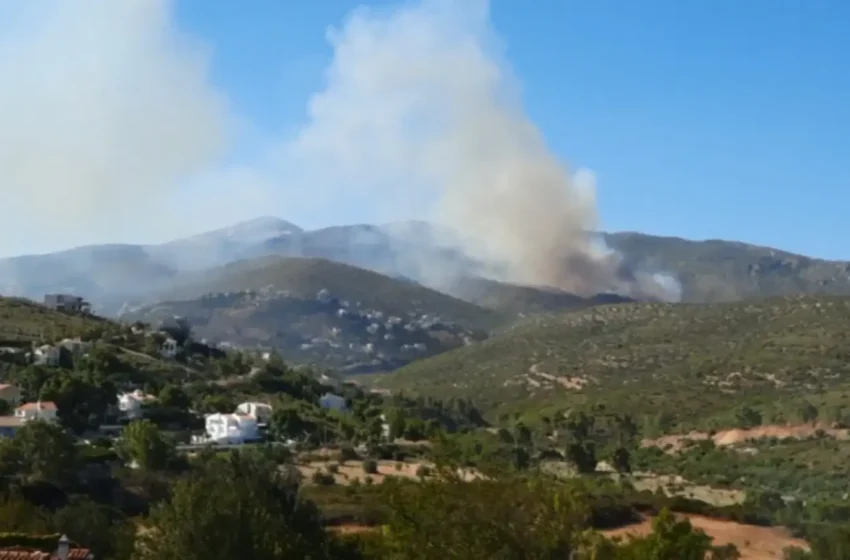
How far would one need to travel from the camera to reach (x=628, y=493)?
132 feet

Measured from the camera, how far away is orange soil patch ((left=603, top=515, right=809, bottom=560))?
31.4 metres

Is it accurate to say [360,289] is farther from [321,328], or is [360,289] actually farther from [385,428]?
[385,428]

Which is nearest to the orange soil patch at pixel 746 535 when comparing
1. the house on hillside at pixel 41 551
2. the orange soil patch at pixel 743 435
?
the house on hillside at pixel 41 551

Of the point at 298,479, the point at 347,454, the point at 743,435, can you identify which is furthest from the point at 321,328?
the point at 298,479

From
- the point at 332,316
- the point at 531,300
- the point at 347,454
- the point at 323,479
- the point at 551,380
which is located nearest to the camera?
the point at 323,479

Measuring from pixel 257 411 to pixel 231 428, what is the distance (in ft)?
19.8

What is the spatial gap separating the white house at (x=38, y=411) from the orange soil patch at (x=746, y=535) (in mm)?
24230

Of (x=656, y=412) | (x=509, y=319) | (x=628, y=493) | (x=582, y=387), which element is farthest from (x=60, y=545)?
(x=509, y=319)

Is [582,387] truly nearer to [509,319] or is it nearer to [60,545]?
[60,545]

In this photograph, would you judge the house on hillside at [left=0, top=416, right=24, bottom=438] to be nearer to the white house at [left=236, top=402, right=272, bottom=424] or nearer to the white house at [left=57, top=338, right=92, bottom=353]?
the white house at [left=236, top=402, right=272, bottom=424]

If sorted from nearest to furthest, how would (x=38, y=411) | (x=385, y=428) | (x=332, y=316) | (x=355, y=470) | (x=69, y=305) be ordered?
(x=355, y=470), (x=38, y=411), (x=385, y=428), (x=69, y=305), (x=332, y=316)

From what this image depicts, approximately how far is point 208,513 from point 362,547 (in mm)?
5541

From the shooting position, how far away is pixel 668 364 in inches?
3039

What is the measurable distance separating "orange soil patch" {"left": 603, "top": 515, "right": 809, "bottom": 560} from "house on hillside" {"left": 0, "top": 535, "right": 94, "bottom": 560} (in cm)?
1887
